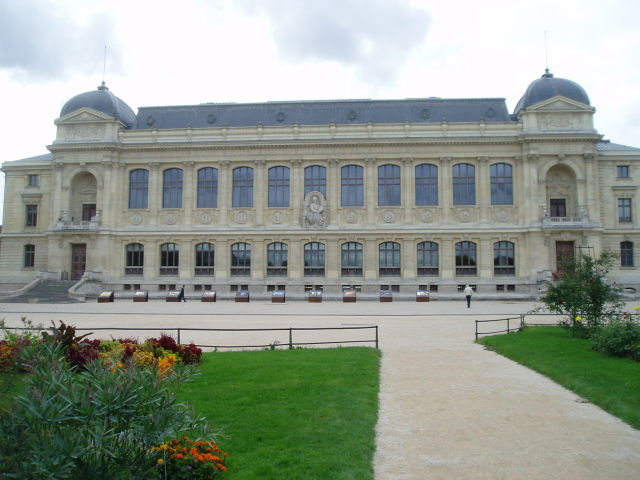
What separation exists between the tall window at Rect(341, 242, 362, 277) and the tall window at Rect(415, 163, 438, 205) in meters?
7.70

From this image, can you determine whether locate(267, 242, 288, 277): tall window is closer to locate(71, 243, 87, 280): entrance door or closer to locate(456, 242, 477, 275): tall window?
locate(456, 242, 477, 275): tall window

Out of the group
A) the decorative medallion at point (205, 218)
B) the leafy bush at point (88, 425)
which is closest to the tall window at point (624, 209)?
the decorative medallion at point (205, 218)

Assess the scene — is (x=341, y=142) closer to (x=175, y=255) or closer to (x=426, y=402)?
(x=175, y=255)

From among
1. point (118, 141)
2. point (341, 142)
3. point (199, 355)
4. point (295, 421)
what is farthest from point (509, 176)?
point (295, 421)

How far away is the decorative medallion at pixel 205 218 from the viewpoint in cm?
5353

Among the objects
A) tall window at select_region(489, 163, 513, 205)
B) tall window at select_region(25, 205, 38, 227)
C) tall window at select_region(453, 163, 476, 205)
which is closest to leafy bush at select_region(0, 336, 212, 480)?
tall window at select_region(453, 163, 476, 205)

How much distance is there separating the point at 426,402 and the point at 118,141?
50.8 m

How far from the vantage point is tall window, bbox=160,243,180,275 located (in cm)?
5338

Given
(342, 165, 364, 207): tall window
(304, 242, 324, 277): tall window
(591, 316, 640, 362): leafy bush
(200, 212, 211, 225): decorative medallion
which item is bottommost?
(591, 316, 640, 362): leafy bush

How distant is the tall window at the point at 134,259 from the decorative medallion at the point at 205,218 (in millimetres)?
6869

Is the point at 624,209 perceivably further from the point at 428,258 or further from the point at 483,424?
the point at 483,424

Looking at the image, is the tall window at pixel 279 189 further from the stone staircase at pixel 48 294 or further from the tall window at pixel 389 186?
the stone staircase at pixel 48 294

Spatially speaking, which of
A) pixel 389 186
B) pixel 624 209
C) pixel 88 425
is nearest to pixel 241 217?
pixel 389 186

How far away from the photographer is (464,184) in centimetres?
5194
